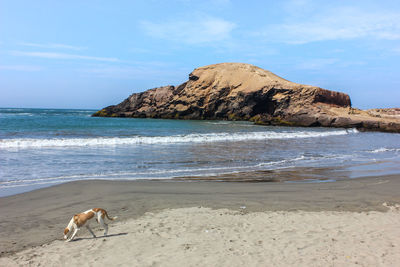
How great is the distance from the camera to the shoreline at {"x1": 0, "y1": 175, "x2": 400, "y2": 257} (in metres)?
5.41

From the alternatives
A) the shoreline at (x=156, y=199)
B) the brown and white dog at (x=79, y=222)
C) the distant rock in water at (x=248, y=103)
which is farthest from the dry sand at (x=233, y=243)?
the distant rock in water at (x=248, y=103)

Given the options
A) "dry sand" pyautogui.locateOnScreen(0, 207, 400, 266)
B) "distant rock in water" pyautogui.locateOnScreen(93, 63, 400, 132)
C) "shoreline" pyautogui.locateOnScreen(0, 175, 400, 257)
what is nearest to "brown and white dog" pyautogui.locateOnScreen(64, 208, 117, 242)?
"dry sand" pyautogui.locateOnScreen(0, 207, 400, 266)

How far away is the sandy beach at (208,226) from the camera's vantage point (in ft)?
13.6

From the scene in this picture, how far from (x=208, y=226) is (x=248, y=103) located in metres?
51.2

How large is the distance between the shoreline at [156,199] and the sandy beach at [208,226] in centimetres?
2

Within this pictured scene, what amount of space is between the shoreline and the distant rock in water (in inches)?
1325

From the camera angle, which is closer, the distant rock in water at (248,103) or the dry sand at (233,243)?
the dry sand at (233,243)

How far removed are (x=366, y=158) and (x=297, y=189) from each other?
8.45 meters

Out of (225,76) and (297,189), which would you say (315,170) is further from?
(225,76)

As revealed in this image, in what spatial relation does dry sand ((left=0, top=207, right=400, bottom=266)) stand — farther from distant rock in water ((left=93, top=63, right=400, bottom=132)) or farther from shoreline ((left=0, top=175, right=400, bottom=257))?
distant rock in water ((left=93, top=63, right=400, bottom=132))

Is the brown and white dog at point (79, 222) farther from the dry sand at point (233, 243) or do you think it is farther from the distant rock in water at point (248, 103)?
the distant rock in water at point (248, 103)

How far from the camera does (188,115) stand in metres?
60.2

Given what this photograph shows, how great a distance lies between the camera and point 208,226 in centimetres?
530

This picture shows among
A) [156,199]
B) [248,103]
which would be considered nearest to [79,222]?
[156,199]
